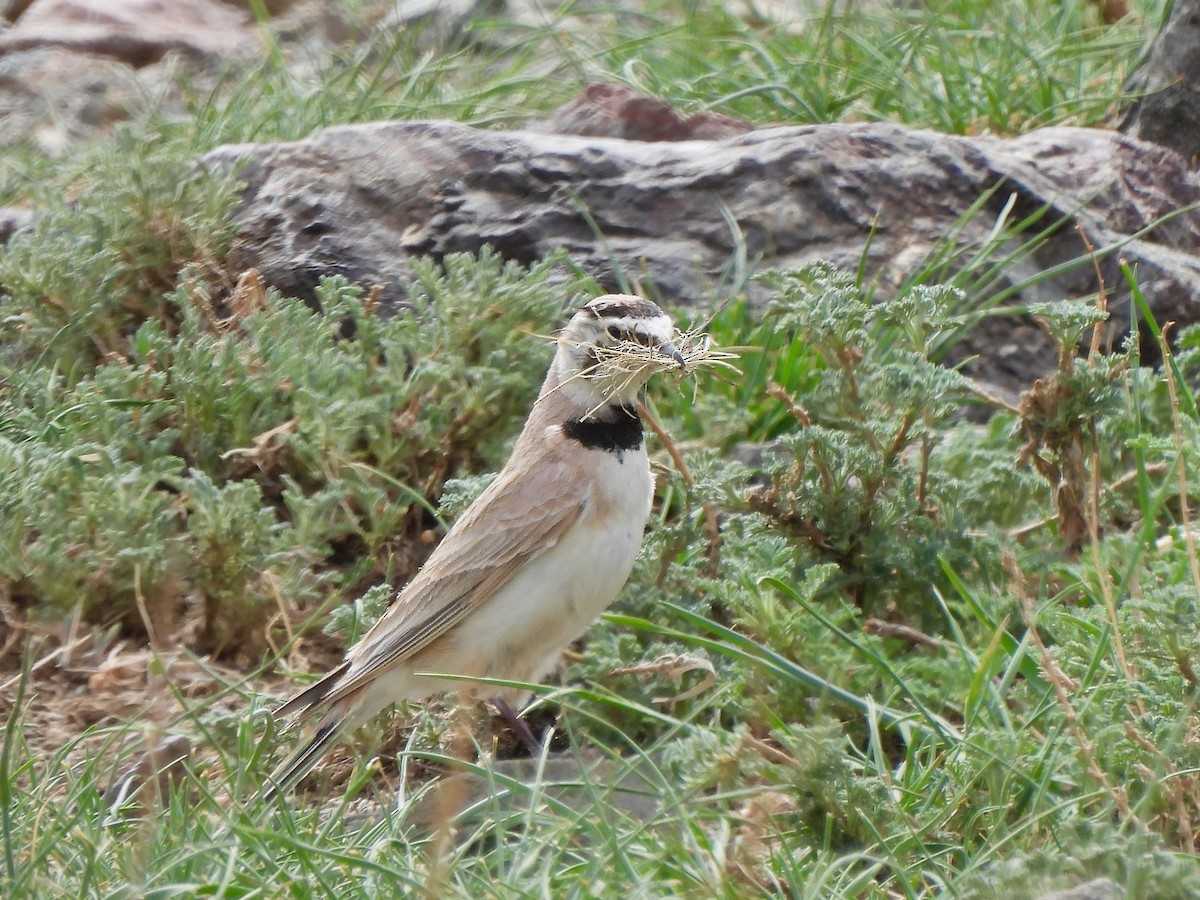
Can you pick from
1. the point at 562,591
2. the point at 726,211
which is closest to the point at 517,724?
the point at 562,591

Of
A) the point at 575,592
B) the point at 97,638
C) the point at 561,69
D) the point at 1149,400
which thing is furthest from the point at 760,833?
the point at 561,69

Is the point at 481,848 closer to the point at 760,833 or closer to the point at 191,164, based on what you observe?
the point at 760,833

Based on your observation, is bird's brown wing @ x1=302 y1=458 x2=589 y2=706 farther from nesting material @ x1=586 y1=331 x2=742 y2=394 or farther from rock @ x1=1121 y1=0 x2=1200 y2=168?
rock @ x1=1121 y1=0 x2=1200 y2=168

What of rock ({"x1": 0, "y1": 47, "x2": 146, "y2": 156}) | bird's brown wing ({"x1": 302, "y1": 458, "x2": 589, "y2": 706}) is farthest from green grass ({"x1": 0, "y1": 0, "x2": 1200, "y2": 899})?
rock ({"x1": 0, "y1": 47, "x2": 146, "y2": 156})

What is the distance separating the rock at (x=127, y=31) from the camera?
845 centimetres

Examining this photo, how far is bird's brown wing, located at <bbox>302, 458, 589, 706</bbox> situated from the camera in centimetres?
407

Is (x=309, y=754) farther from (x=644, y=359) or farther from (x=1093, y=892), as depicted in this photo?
(x=1093, y=892)

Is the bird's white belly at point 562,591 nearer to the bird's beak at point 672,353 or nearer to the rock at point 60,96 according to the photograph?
the bird's beak at point 672,353

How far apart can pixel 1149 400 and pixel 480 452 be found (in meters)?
2.27

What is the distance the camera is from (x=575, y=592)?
13.2 ft

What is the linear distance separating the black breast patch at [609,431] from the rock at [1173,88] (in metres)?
3.36

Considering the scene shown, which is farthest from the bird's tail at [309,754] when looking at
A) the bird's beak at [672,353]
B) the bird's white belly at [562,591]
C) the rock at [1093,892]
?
the rock at [1093,892]

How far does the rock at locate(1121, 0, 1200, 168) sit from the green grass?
0.51 ft

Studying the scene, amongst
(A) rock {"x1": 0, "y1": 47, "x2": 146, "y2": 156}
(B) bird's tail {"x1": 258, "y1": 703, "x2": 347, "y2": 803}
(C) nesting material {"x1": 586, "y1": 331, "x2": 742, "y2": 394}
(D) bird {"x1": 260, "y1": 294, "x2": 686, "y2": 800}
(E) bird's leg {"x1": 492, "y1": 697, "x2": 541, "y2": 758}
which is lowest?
(E) bird's leg {"x1": 492, "y1": 697, "x2": 541, "y2": 758}
